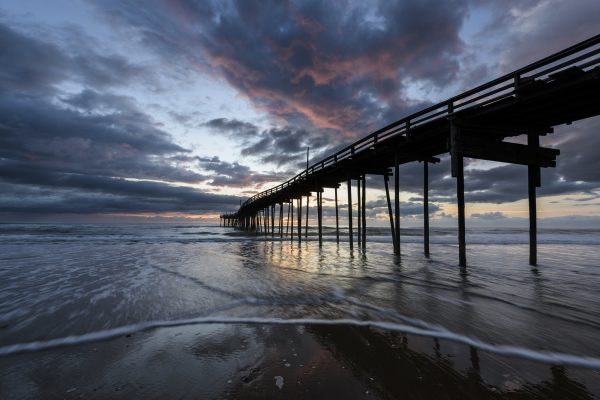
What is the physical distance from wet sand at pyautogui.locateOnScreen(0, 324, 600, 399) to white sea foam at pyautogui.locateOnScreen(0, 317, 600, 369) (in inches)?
7.5

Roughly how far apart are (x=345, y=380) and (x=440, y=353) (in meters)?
1.29

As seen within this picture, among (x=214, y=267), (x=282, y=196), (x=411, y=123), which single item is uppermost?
(x=411, y=123)

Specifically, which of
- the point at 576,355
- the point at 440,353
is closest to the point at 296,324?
the point at 440,353

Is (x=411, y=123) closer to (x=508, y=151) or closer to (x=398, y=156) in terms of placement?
(x=398, y=156)

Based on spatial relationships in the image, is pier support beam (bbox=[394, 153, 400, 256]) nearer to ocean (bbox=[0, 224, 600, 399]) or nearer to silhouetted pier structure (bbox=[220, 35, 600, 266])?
silhouetted pier structure (bbox=[220, 35, 600, 266])

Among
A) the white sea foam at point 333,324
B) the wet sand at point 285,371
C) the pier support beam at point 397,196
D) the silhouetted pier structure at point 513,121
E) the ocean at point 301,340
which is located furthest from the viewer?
the pier support beam at point 397,196

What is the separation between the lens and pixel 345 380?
2.49m

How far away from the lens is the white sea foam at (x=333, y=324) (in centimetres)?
296

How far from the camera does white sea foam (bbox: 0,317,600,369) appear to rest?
296cm

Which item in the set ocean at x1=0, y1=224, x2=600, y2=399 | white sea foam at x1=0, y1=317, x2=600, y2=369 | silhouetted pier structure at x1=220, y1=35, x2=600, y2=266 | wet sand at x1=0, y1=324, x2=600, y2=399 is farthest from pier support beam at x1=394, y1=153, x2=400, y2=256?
wet sand at x1=0, y1=324, x2=600, y2=399

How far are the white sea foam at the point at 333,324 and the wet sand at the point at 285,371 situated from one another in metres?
0.19

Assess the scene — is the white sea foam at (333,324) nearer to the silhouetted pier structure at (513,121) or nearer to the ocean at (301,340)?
the ocean at (301,340)

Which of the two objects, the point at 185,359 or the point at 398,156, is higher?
the point at 398,156

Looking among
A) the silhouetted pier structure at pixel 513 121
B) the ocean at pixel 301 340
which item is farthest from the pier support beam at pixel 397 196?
the ocean at pixel 301 340
